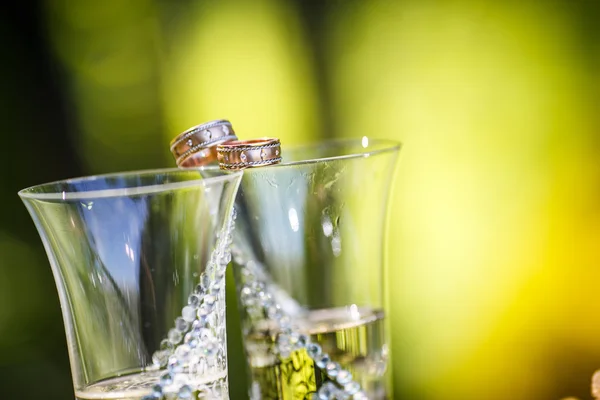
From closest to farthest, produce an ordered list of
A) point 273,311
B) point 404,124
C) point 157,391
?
point 157,391 → point 273,311 → point 404,124

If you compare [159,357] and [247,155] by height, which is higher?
[247,155]

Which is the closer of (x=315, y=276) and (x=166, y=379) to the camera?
(x=166, y=379)

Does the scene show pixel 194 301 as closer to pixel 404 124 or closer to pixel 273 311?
pixel 273 311

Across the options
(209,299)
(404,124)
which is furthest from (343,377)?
(404,124)

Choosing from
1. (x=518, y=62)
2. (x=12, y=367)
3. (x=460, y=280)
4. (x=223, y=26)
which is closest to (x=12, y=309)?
(x=12, y=367)

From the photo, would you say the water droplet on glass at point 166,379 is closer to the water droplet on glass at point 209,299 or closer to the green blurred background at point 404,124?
the water droplet on glass at point 209,299

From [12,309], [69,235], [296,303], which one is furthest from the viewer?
[12,309]

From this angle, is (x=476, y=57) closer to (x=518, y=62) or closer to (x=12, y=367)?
(x=518, y=62)
